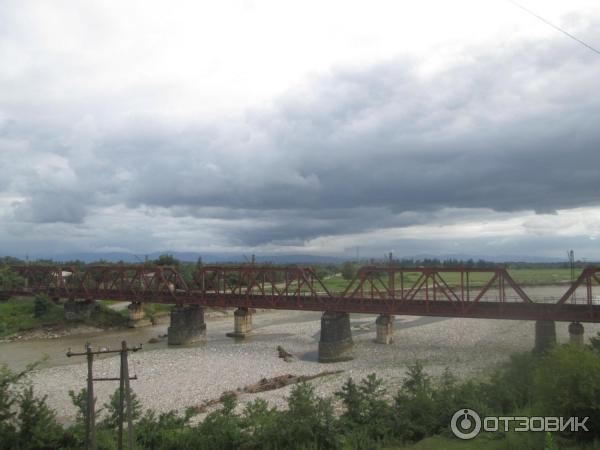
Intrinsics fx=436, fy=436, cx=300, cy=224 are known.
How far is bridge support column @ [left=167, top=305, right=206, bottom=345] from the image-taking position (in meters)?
43.5

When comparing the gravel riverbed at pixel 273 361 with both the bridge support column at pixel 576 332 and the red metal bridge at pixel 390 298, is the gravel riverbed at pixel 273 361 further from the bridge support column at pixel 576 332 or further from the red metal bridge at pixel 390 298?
the bridge support column at pixel 576 332

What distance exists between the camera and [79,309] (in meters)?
56.4

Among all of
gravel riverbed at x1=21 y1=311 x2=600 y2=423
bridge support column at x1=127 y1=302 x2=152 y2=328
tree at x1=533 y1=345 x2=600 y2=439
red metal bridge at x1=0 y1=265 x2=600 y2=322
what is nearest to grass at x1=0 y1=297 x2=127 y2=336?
bridge support column at x1=127 y1=302 x2=152 y2=328

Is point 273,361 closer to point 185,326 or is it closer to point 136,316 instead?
point 185,326

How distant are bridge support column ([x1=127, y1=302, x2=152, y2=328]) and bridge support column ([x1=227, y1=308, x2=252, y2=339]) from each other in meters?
14.5

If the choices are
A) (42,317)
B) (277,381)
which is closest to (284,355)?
(277,381)

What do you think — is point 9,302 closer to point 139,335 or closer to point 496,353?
point 139,335

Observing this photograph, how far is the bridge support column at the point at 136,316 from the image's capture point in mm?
54250

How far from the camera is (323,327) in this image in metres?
35.7

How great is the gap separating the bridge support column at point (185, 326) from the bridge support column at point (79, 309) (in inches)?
712

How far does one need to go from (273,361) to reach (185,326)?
527 inches

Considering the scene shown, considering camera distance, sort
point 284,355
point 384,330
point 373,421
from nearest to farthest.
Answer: point 373,421
point 284,355
point 384,330

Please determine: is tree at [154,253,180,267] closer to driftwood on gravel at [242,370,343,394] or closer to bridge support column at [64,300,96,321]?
bridge support column at [64,300,96,321]

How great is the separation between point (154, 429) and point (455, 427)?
34.2ft
